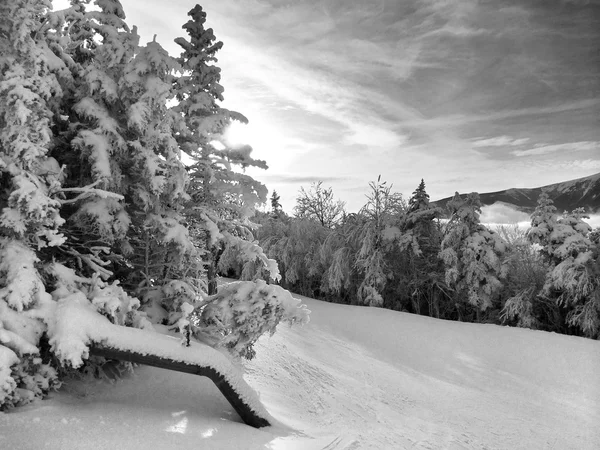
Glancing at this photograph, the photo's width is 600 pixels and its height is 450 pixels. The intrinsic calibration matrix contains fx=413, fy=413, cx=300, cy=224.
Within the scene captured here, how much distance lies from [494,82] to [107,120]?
6600mm

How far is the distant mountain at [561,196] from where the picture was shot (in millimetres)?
7445

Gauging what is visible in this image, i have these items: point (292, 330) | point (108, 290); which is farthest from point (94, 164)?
point (292, 330)

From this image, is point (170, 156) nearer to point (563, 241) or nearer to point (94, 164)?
point (94, 164)

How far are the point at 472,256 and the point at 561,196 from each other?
26.5ft

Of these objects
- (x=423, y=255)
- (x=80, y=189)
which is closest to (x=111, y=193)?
(x=80, y=189)

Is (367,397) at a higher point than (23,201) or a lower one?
lower

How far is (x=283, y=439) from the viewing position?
677cm

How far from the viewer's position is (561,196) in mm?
15055

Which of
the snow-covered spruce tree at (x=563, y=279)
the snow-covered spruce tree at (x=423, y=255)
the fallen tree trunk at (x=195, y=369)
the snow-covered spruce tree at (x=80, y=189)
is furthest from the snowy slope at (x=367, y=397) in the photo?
the snow-covered spruce tree at (x=423, y=255)

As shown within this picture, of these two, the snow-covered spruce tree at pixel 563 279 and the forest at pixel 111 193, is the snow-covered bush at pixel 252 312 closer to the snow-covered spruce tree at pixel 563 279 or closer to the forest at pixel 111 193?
the forest at pixel 111 193

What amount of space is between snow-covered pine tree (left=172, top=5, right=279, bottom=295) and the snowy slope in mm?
3338

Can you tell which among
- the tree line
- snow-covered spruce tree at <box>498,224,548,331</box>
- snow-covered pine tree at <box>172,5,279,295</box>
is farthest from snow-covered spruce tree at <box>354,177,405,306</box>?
snow-covered pine tree at <box>172,5,279,295</box>

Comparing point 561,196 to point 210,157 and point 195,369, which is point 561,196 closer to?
point 210,157

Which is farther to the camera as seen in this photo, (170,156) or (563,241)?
(563,241)
